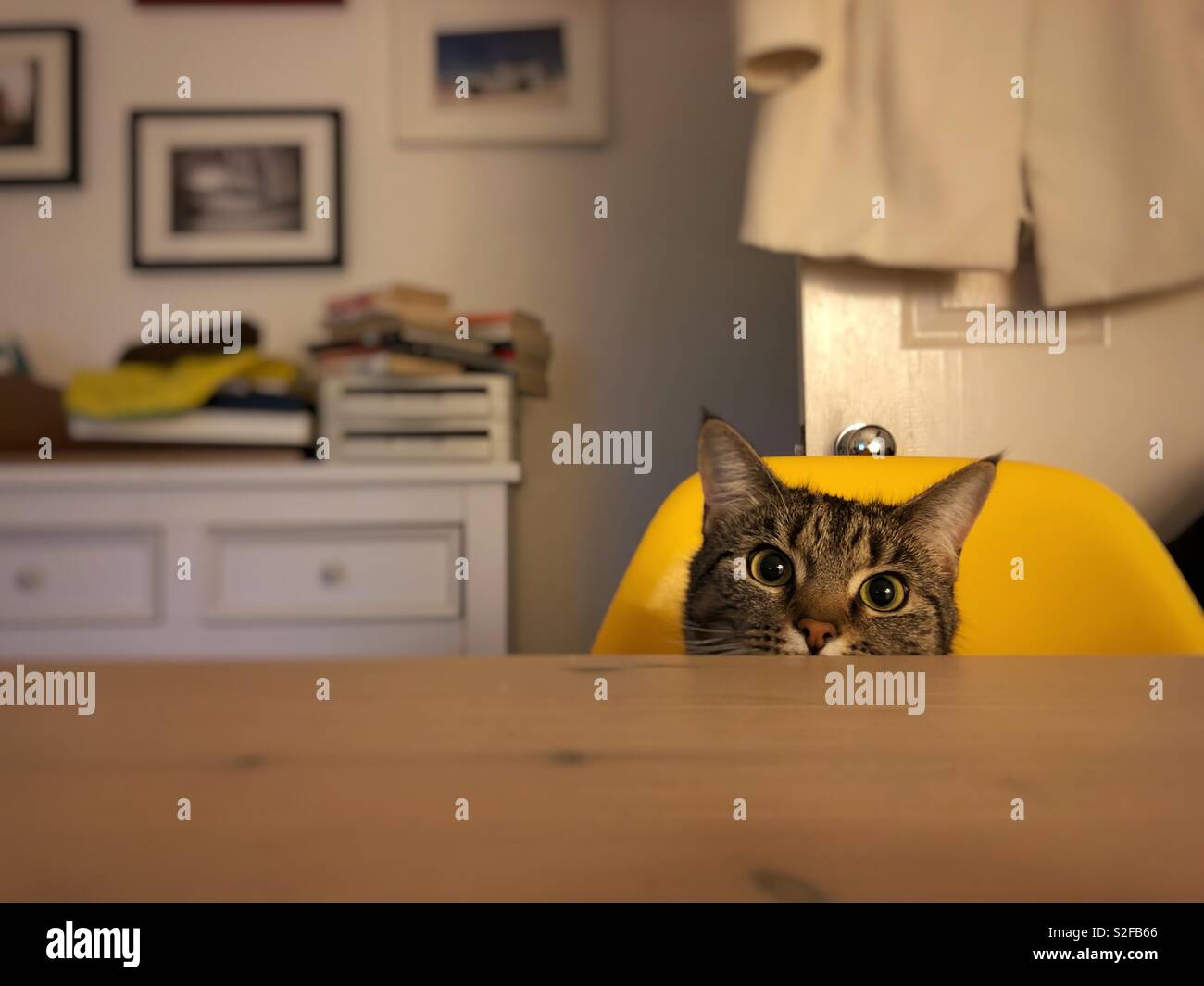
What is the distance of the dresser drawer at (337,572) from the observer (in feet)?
5.56

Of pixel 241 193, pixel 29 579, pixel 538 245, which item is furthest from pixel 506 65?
pixel 29 579

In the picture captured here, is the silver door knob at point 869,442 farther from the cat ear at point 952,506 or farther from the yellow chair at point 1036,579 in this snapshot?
the cat ear at point 952,506

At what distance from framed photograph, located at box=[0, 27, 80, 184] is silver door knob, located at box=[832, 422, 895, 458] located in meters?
1.86

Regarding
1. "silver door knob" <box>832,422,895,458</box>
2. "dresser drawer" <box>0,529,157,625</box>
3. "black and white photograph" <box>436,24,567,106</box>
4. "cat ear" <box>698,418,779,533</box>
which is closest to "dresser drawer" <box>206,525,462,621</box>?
"dresser drawer" <box>0,529,157,625</box>

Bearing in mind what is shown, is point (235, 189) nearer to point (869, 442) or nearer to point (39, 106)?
point (39, 106)

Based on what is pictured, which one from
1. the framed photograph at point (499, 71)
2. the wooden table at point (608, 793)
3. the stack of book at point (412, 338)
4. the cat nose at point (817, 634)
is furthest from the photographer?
the framed photograph at point (499, 71)

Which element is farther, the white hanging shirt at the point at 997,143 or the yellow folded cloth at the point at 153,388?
the yellow folded cloth at the point at 153,388

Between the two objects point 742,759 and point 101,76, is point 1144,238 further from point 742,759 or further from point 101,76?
point 101,76

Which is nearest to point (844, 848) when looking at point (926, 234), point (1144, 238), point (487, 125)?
point (926, 234)

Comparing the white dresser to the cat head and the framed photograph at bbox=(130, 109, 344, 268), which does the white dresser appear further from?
the cat head

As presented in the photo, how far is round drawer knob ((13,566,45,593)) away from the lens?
1674 millimetres

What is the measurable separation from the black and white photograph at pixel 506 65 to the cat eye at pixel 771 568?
158 cm

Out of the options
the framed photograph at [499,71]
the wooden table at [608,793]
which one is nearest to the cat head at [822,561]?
the wooden table at [608,793]

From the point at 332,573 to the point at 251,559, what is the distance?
144mm
